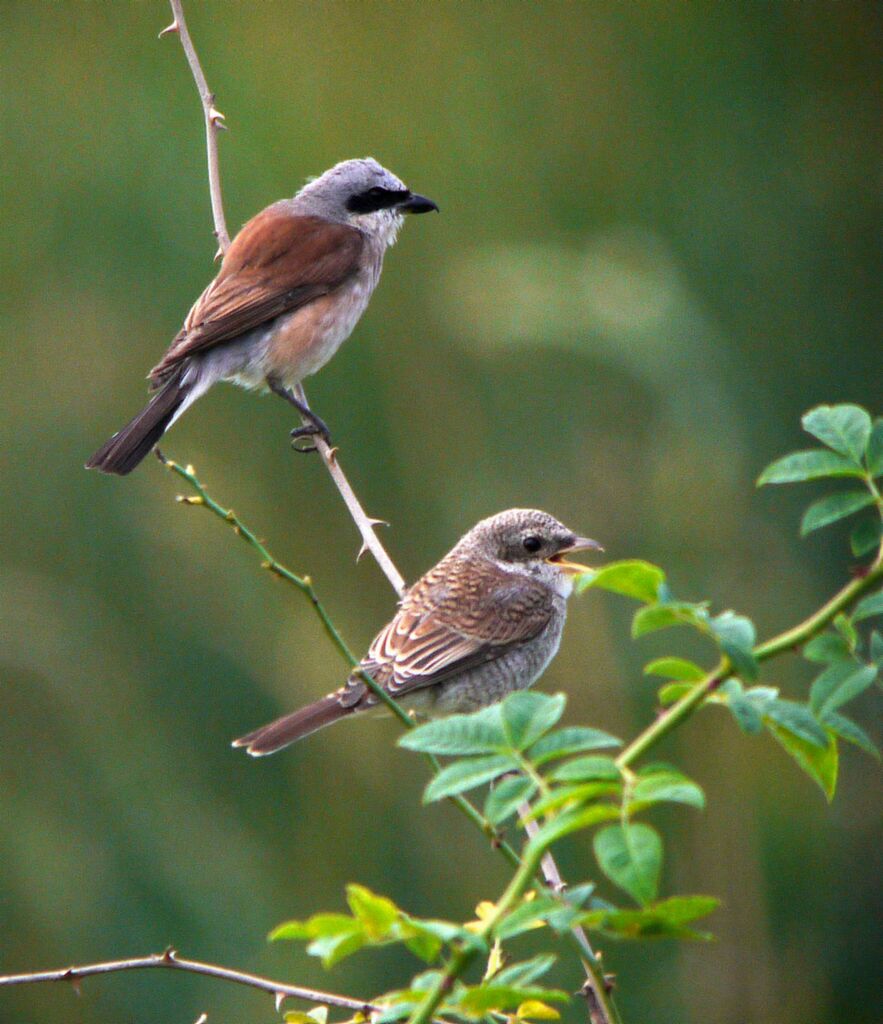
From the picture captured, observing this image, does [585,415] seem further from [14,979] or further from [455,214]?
[14,979]

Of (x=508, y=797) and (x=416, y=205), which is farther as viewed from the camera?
(x=416, y=205)

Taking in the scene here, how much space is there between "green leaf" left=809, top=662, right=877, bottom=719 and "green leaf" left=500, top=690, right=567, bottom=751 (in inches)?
6.6

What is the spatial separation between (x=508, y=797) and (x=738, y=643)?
0.19 meters

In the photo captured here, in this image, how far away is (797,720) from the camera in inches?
34.5

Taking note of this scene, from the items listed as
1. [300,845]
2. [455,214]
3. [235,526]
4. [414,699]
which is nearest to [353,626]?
[300,845]

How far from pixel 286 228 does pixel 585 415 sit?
119cm

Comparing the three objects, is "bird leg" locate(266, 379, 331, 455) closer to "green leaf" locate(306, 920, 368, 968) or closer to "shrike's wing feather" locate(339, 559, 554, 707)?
"shrike's wing feather" locate(339, 559, 554, 707)

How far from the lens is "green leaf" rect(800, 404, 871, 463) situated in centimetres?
101

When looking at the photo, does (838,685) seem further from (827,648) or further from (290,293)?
(290,293)

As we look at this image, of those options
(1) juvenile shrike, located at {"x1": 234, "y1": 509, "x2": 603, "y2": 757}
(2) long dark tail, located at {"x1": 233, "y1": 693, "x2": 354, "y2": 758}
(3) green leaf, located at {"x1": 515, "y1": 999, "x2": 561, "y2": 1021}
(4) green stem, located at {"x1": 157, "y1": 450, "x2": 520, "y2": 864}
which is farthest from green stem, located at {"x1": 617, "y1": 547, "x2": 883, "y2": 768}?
(1) juvenile shrike, located at {"x1": 234, "y1": 509, "x2": 603, "y2": 757}

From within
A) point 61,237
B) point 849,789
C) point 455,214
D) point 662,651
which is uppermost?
point 61,237

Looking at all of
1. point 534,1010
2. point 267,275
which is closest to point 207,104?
point 267,275

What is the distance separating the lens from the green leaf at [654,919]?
33.0 inches

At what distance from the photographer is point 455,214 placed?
5.00 m
